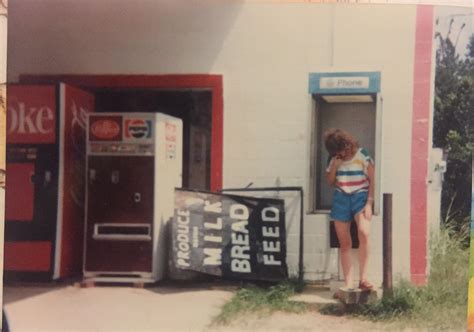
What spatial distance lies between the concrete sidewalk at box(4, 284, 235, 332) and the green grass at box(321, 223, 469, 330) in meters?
0.61

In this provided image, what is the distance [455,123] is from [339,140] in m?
0.58

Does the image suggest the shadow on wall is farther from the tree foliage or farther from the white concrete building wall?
the tree foliage

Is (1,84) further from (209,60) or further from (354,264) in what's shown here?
(354,264)

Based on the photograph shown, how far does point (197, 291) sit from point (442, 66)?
65.2 inches

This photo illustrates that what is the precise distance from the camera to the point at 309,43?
3625mm

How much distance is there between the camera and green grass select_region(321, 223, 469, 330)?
11.8 ft

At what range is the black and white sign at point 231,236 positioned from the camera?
12.0ft

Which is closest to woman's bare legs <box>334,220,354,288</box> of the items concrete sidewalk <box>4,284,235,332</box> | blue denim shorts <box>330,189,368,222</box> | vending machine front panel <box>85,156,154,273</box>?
blue denim shorts <box>330,189,368,222</box>

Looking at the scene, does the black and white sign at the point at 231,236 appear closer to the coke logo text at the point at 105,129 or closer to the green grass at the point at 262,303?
the green grass at the point at 262,303

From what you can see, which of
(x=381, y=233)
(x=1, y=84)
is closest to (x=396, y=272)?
(x=381, y=233)

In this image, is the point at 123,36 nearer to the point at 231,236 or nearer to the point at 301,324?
the point at 231,236

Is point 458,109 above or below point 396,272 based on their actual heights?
above

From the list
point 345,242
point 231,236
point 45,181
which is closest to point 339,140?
point 345,242

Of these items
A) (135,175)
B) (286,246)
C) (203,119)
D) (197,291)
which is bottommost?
(197,291)
